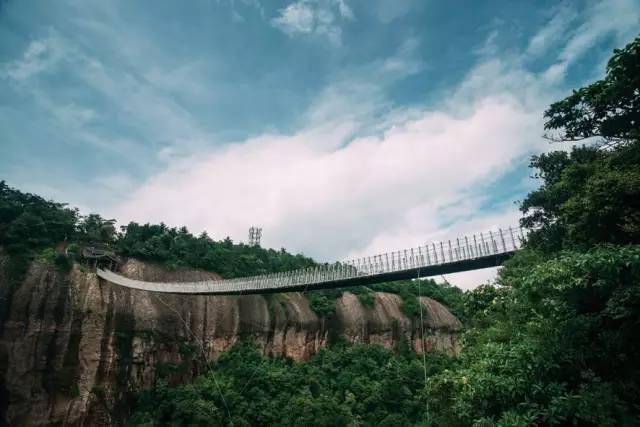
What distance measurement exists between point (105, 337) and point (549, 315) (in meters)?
15.7

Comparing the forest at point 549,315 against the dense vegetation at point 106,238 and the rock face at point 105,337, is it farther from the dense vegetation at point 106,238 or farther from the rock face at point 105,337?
the rock face at point 105,337

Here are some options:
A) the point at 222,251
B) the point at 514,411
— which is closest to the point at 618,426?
the point at 514,411

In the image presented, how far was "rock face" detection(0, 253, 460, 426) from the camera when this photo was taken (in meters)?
14.1

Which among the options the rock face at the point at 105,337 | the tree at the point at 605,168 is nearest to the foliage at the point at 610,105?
the tree at the point at 605,168

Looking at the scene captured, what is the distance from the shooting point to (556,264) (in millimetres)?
6066

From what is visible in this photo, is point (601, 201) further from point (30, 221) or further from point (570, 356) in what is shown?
point (30, 221)

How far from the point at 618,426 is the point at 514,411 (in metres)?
1.27

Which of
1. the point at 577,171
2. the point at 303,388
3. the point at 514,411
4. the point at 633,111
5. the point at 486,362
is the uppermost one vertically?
the point at 633,111

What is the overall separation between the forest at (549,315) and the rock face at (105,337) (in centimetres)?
96

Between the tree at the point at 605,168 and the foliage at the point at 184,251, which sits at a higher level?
the foliage at the point at 184,251

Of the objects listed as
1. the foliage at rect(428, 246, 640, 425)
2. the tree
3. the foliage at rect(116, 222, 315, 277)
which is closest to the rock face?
the foliage at rect(116, 222, 315, 277)

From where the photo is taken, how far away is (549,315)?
720 centimetres

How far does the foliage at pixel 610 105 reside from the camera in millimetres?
6648

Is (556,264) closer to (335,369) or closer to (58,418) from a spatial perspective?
(58,418)
